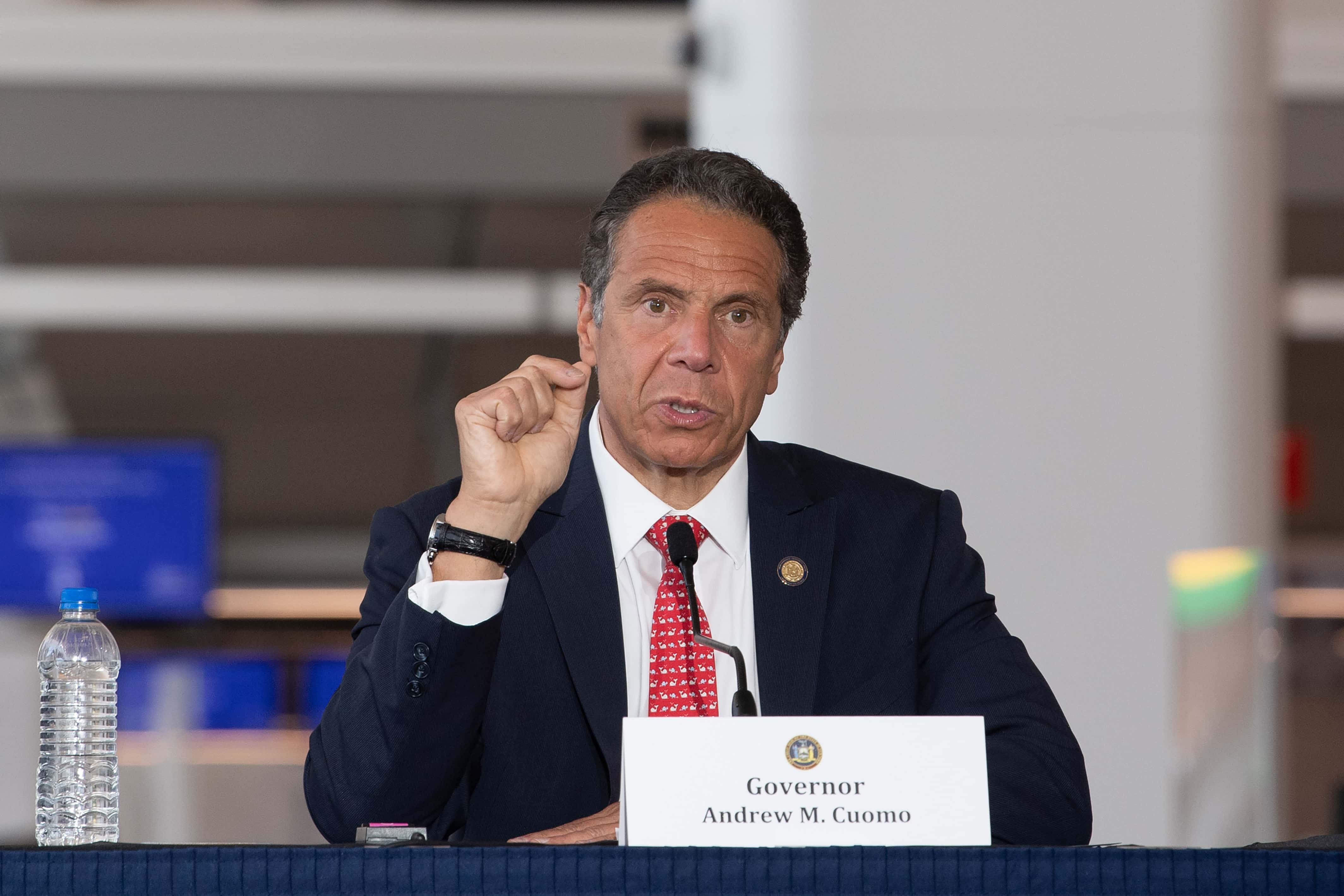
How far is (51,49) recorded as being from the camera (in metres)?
5.99

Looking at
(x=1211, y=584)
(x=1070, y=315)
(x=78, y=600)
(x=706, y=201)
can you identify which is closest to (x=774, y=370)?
(x=706, y=201)

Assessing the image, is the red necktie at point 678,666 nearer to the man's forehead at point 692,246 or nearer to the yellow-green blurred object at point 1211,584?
the man's forehead at point 692,246

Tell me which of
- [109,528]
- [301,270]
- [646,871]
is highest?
[301,270]

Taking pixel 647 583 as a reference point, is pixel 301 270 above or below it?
above

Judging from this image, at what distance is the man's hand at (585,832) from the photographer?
138 cm

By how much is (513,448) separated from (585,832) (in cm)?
45

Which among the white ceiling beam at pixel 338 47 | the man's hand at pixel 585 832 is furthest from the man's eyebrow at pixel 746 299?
the white ceiling beam at pixel 338 47

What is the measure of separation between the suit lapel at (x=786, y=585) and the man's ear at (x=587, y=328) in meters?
0.25

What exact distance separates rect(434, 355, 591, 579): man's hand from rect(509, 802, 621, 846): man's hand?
285 mm

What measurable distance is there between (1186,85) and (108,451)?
4.63 metres

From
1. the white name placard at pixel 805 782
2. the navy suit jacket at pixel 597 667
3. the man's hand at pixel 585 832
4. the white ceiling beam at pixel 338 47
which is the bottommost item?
the man's hand at pixel 585 832

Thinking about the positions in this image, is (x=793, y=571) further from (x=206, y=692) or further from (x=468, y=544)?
(x=206, y=692)

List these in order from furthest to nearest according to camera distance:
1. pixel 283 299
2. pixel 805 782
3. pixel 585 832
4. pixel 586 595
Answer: pixel 283 299 → pixel 586 595 → pixel 585 832 → pixel 805 782

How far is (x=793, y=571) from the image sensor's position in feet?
6.00
